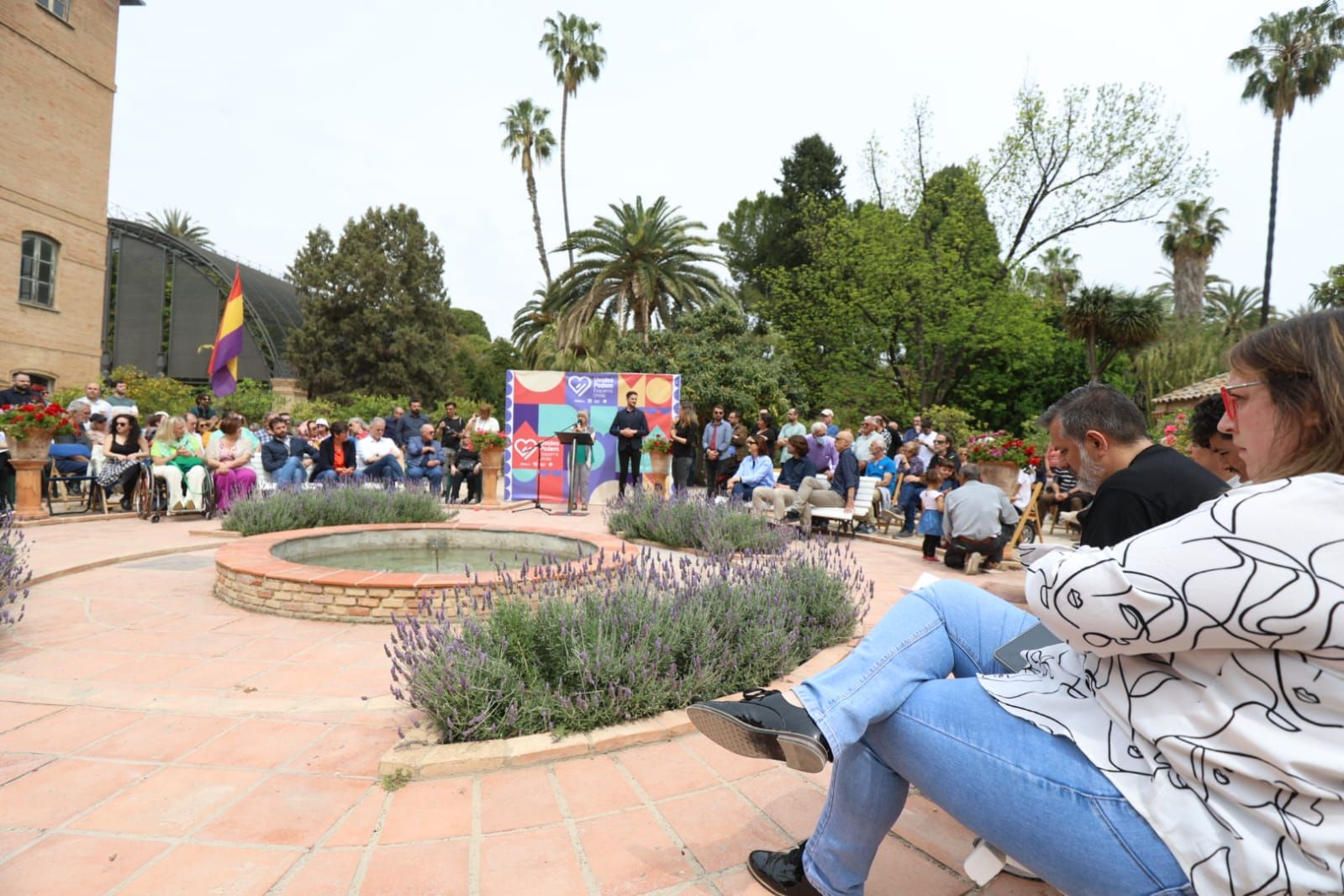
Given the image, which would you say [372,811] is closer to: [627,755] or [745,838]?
[627,755]

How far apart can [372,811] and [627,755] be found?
2.77 feet

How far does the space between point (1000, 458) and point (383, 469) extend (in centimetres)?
871

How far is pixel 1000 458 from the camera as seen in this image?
8742mm

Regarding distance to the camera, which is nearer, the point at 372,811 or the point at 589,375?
the point at 372,811

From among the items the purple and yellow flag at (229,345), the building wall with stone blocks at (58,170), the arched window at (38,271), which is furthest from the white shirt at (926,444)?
the arched window at (38,271)

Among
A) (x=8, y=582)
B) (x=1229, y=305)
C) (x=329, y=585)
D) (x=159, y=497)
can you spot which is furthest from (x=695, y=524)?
(x=1229, y=305)

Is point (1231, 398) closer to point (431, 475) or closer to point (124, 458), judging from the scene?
point (124, 458)

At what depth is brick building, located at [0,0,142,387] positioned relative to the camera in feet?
59.4

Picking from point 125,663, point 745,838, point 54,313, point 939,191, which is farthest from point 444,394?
point 745,838

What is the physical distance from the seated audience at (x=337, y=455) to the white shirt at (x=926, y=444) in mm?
8288

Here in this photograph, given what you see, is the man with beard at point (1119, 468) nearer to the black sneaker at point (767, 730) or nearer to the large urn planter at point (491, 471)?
the black sneaker at point (767, 730)

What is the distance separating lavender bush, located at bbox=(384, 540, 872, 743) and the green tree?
33004mm

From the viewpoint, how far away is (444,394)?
117ft


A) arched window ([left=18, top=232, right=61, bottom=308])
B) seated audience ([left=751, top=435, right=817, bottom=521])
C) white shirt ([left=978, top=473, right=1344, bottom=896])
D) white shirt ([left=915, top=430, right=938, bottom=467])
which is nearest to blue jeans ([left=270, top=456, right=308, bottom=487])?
seated audience ([left=751, top=435, right=817, bottom=521])
